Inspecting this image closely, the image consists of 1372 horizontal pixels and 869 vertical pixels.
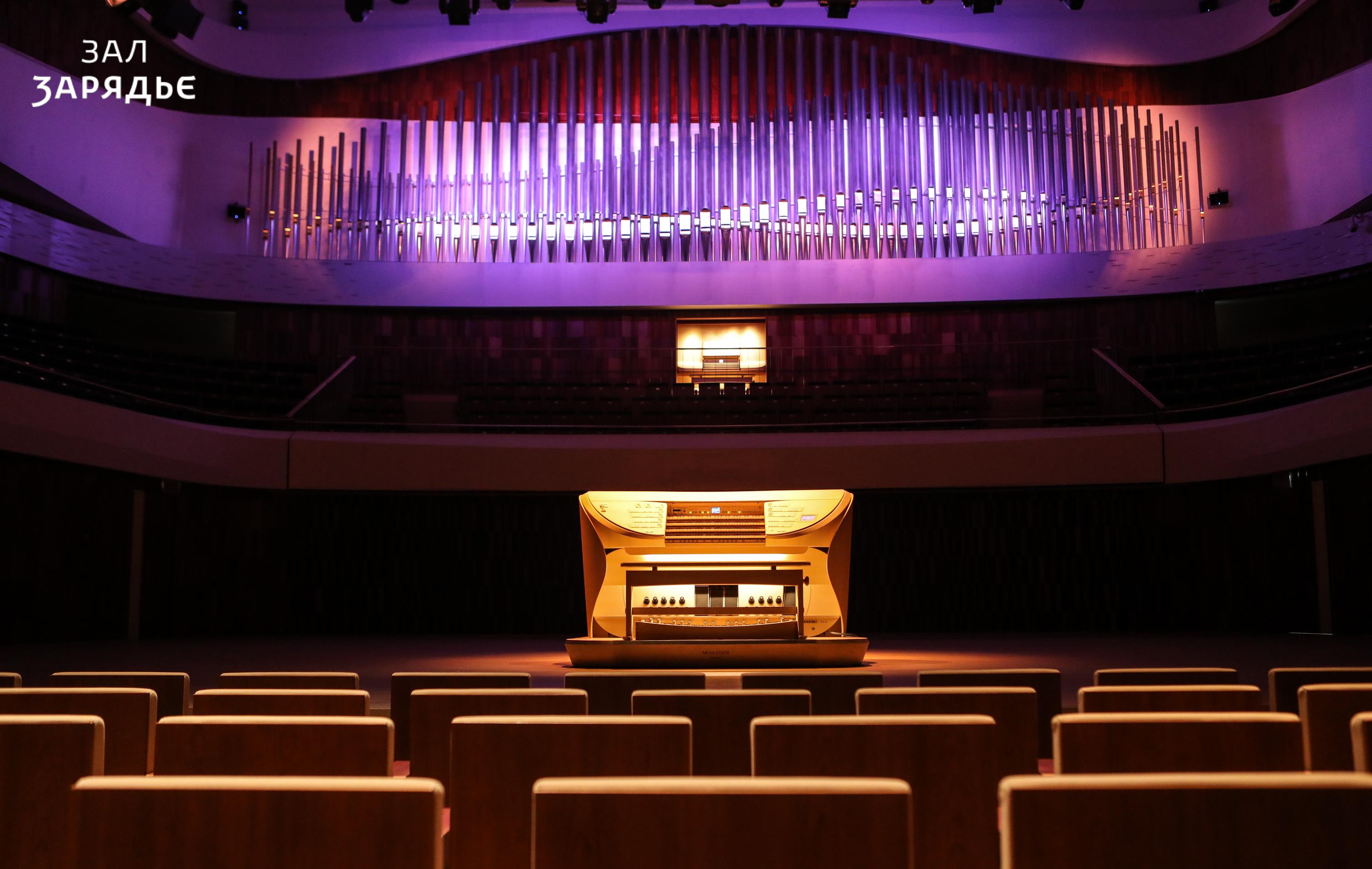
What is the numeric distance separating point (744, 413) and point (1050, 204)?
13.8 ft

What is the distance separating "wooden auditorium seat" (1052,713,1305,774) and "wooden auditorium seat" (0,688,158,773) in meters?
1.80

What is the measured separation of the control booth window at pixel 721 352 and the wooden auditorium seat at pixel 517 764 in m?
9.00

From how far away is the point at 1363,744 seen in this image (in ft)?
4.66

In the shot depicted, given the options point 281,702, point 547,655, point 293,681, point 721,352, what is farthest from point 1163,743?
point 721,352

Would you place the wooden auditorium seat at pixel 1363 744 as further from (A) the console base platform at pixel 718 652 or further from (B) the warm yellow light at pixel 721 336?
(B) the warm yellow light at pixel 721 336

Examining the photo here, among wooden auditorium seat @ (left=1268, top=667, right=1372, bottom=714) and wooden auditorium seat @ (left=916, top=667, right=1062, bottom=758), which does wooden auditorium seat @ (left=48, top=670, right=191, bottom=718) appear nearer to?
wooden auditorium seat @ (left=916, top=667, right=1062, bottom=758)

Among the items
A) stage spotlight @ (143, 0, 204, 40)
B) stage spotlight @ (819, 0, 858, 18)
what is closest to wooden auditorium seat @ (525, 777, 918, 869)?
stage spotlight @ (819, 0, 858, 18)

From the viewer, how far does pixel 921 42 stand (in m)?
12.6

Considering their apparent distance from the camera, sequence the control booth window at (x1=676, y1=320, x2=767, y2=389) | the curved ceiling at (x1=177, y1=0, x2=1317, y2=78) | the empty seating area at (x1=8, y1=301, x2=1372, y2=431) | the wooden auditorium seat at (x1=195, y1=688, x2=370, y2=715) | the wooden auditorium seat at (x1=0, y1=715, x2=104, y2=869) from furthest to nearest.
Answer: the curved ceiling at (x1=177, y1=0, x2=1317, y2=78) < the control booth window at (x1=676, y1=320, x2=767, y2=389) < the empty seating area at (x1=8, y1=301, x2=1372, y2=431) < the wooden auditorium seat at (x1=195, y1=688, x2=370, y2=715) < the wooden auditorium seat at (x1=0, y1=715, x2=104, y2=869)

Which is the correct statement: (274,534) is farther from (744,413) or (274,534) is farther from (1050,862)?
(1050,862)

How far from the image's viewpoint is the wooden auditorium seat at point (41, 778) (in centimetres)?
151

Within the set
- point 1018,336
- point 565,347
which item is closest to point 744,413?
point 565,347

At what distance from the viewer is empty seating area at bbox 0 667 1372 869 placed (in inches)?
42.1

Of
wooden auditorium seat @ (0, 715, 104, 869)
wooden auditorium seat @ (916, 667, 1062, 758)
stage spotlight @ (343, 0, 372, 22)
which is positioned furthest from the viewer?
stage spotlight @ (343, 0, 372, 22)
